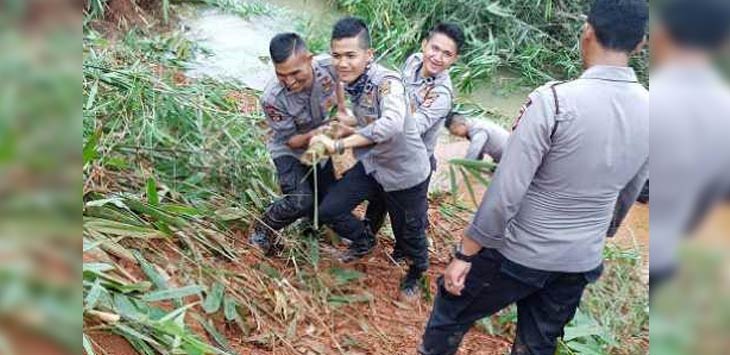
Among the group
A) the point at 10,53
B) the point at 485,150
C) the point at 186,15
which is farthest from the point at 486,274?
the point at 186,15

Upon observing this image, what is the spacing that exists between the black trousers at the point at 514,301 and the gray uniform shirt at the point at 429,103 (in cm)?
70

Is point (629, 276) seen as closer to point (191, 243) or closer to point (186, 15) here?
point (191, 243)

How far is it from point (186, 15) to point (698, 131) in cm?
609

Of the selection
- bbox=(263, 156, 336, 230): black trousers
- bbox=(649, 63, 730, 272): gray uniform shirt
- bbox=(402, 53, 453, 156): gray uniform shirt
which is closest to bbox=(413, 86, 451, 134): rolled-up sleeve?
bbox=(402, 53, 453, 156): gray uniform shirt

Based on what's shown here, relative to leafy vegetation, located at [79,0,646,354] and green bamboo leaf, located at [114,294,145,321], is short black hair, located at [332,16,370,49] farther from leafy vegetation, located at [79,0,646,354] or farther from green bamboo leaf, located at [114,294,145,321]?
green bamboo leaf, located at [114,294,145,321]

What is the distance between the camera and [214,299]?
7.27ft

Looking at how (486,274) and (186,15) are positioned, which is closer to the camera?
(486,274)

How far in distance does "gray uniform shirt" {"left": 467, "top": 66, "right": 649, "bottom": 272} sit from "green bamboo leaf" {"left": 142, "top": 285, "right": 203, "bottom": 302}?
0.75 metres

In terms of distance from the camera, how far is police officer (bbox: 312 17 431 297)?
2225 millimetres

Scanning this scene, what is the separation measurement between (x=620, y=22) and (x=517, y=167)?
350 millimetres

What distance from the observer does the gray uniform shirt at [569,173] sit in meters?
1.54

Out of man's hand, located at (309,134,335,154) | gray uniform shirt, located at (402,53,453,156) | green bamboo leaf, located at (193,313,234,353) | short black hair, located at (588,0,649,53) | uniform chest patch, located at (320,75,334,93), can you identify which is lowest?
green bamboo leaf, located at (193,313,234,353)

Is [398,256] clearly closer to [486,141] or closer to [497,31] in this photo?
[486,141]

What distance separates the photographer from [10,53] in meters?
0.39
